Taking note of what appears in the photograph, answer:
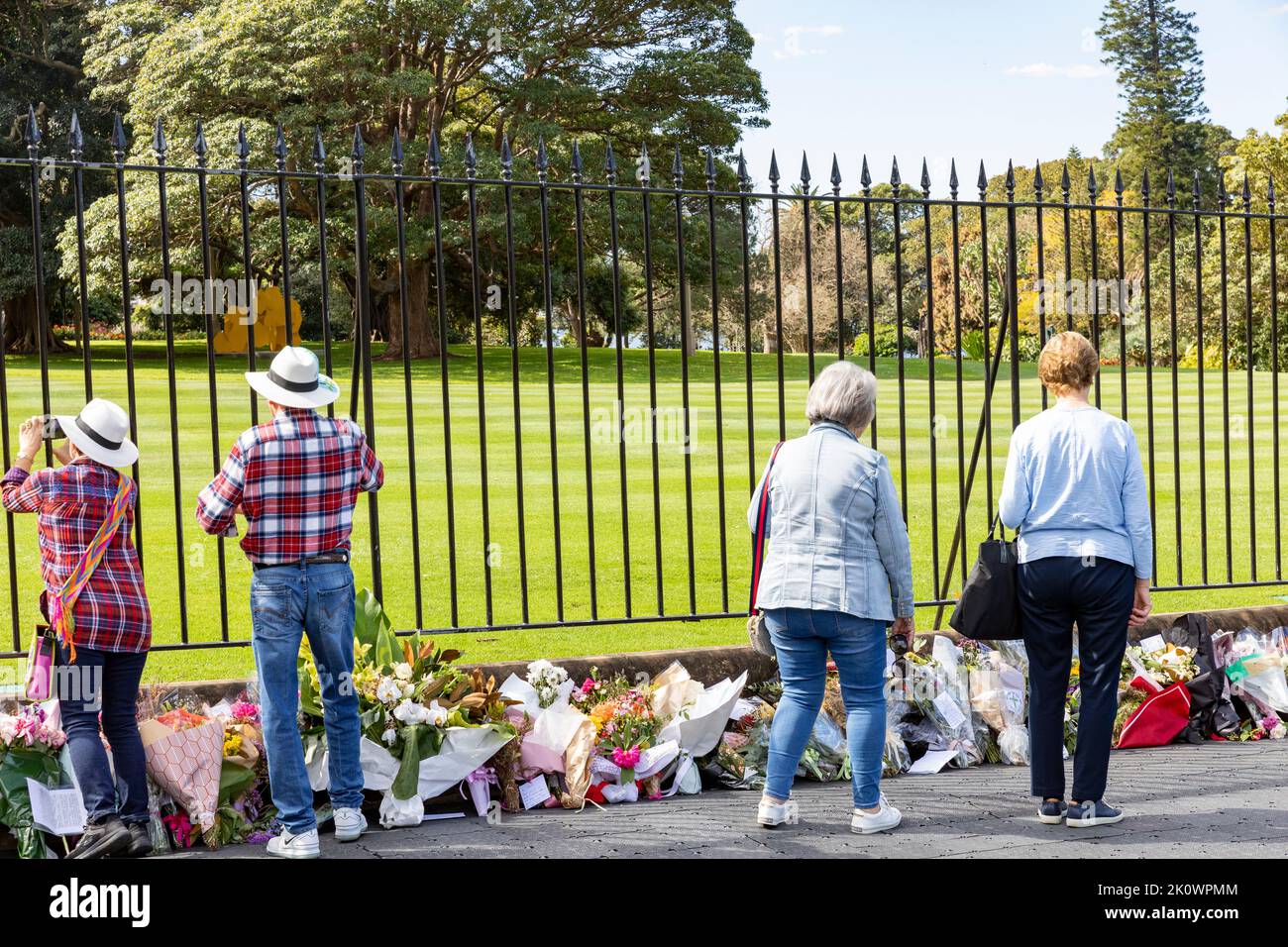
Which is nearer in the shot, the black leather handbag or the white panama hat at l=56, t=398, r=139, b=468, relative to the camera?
the white panama hat at l=56, t=398, r=139, b=468

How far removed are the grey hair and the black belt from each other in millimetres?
1608

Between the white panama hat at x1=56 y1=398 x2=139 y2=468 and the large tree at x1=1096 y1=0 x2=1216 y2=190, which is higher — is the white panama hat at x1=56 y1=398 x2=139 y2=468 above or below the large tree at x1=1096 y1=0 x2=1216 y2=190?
below

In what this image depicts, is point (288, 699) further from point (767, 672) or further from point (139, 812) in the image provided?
point (767, 672)

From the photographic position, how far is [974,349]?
107 ft

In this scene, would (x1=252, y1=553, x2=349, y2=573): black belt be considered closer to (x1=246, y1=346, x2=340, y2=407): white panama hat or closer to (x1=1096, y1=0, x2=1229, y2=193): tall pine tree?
(x1=246, y1=346, x2=340, y2=407): white panama hat

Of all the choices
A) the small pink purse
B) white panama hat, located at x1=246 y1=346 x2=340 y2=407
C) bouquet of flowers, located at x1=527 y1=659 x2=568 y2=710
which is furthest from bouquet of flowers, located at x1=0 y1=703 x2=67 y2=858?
bouquet of flowers, located at x1=527 y1=659 x2=568 y2=710

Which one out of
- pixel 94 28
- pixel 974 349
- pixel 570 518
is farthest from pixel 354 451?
pixel 94 28

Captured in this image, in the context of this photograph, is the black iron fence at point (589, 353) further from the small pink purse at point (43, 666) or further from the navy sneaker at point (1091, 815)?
the navy sneaker at point (1091, 815)

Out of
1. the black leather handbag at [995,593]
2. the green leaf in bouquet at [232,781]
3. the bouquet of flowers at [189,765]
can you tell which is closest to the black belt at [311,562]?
the bouquet of flowers at [189,765]

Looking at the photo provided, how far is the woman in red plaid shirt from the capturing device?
13.4ft

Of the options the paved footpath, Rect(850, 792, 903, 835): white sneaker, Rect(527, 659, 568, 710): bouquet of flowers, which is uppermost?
Rect(527, 659, 568, 710): bouquet of flowers

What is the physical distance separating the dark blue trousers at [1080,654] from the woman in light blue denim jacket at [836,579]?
1.54 feet

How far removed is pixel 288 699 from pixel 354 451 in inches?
32.2

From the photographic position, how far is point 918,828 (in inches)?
176
